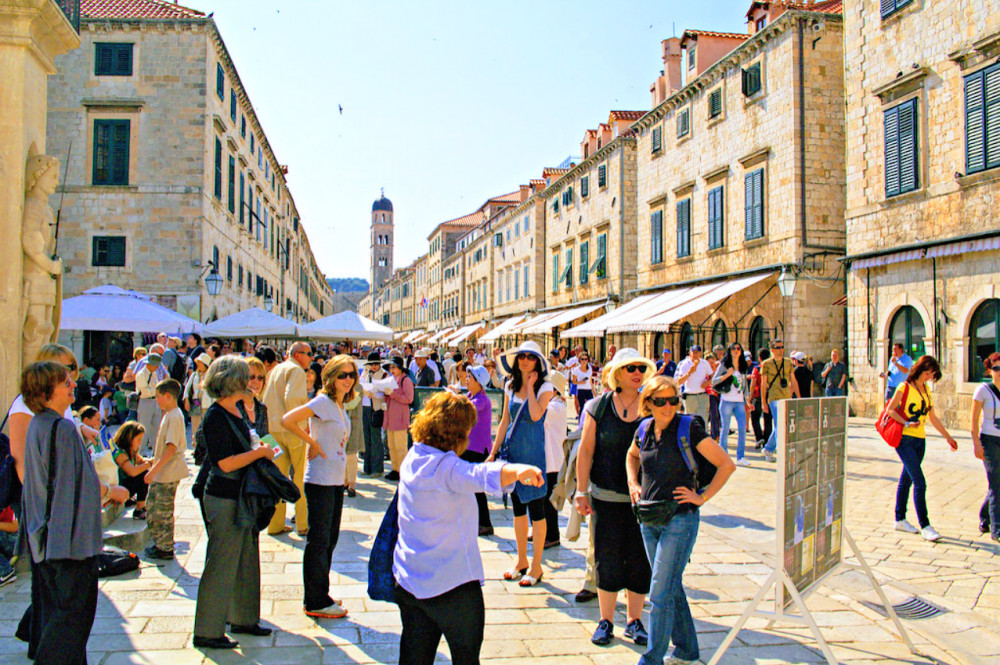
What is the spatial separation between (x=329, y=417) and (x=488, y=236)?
4426 centimetres

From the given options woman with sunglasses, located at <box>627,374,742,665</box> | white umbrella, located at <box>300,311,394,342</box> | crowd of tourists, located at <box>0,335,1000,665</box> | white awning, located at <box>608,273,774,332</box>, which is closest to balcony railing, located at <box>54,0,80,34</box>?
crowd of tourists, located at <box>0,335,1000,665</box>

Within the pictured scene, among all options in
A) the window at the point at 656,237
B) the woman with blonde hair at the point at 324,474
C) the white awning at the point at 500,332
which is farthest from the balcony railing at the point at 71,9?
the white awning at the point at 500,332

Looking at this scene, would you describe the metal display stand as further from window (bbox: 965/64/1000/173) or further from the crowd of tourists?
window (bbox: 965/64/1000/173)

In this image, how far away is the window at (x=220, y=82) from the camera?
73.8 feet

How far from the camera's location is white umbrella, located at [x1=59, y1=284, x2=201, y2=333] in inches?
493

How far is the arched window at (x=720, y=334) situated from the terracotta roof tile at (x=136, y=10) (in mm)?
18230

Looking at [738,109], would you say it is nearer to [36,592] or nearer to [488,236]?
[36,592]

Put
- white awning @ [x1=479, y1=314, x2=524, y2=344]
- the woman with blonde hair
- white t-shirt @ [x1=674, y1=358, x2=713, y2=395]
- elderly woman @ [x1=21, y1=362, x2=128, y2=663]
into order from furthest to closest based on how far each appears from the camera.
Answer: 1. white awning @ [x1=479, y1=314, x2=524, y2=344]
2. white t-shirt @ [x1=674, y1=358, x2=713, y2=395]
3. the woman with blonde hair
4. elderly woman @ [x1=21, y1=362, x2=128, y2=663]

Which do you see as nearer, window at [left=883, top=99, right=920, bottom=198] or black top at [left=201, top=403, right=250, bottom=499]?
black top at [left=201, top=403, right=250, bottom=499]

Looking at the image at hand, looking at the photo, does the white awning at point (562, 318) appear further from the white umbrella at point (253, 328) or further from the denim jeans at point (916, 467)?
the denim jeans at point (916, 467)

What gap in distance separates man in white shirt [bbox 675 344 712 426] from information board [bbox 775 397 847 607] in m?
6.82

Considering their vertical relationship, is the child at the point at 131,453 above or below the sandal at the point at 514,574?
above

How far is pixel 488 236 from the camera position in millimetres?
48531

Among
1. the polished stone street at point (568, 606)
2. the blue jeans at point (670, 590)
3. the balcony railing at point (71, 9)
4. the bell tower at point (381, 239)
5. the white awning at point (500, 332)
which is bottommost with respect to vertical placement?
the polished stone street at point (568, 606)
